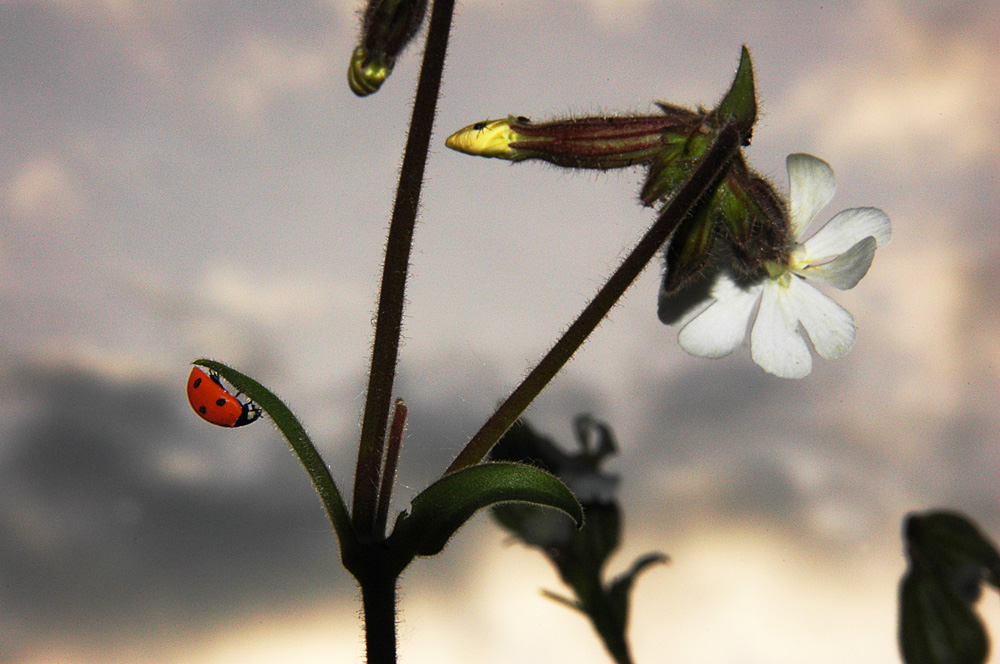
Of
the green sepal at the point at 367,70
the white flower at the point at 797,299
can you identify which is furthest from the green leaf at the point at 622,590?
the green sepal at the point at 367,70

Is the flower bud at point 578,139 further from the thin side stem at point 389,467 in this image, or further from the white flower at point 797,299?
the thin side stem at point 389,467

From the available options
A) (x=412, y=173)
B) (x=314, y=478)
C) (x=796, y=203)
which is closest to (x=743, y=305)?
(x=796, y=203)

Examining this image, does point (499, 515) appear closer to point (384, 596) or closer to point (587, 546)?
point (587, 546)

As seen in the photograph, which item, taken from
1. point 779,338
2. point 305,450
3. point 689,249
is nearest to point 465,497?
point 305,450

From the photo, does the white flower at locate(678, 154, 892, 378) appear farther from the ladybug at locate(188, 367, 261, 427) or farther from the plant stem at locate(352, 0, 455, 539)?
the ladybug at locate(188, 367, 261, 427)

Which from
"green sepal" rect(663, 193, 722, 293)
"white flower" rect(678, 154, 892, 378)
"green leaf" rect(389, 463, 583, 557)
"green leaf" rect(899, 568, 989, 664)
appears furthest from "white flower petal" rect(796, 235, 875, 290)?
"green leaf" rect(899, 568, 989, 664)

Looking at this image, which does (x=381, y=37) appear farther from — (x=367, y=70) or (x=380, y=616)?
(x=380, y=616)
